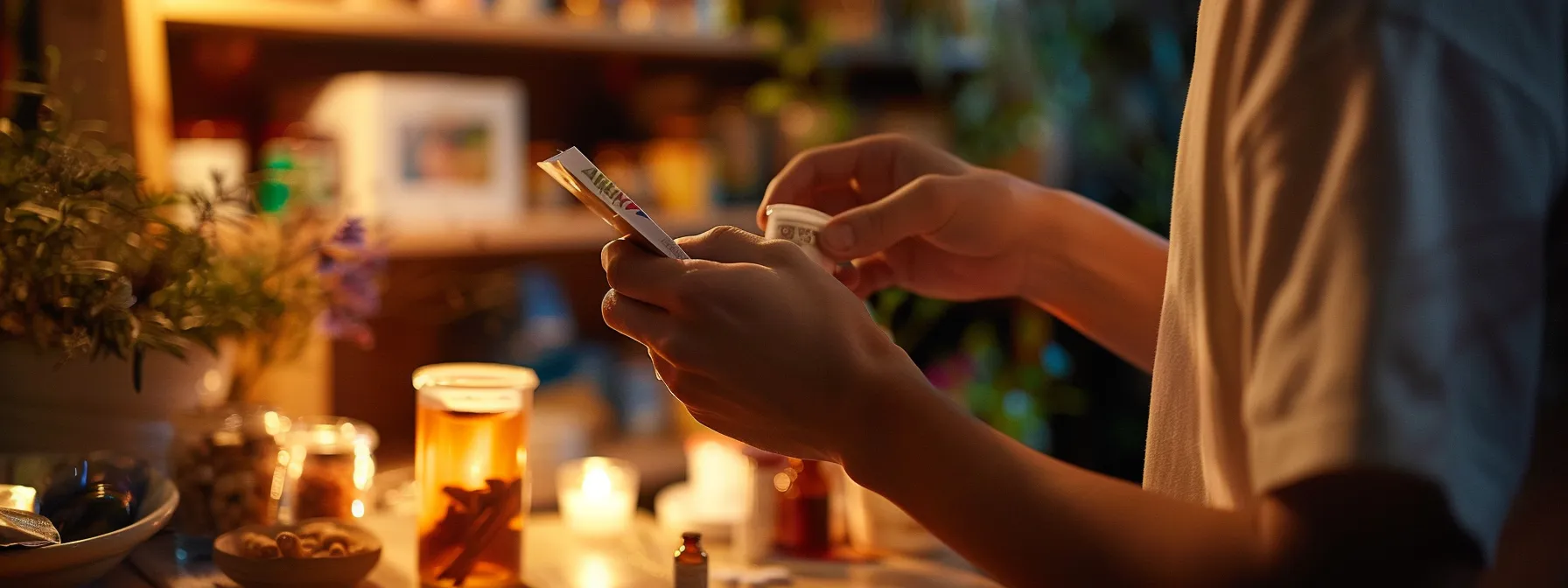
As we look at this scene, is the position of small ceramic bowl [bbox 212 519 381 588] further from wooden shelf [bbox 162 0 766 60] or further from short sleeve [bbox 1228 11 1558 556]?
wooden shelf [bbox 162 0 766 60]

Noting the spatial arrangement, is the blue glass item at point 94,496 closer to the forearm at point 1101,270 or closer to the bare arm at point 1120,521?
the bare arm at point 1120,521

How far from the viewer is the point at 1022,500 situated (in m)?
0.59

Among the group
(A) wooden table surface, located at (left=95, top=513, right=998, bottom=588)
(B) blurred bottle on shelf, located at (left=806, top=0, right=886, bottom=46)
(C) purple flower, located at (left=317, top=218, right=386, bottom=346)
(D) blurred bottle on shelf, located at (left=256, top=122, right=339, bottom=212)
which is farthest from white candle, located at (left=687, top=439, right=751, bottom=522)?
(B) blurred bottle on shelf, located at (left=806, top=0, right=886, bottom=46)

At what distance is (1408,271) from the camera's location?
0.48 metres

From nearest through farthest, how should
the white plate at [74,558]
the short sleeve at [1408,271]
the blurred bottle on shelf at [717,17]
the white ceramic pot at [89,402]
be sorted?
the short sleeve at [1408,271] < the white plate at [74,558] < the white ceramic pot at [89,402] < the blurred bottle on shelf at [717,17]

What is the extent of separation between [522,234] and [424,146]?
0.19 meters

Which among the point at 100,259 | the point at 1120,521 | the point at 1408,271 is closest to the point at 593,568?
the point at 100,259

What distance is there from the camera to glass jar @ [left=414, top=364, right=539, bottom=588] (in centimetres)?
94

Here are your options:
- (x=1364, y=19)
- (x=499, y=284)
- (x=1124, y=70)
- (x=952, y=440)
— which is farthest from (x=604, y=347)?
(x=1364, y=19)

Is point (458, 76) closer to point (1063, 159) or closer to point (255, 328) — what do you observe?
point (255, 328)

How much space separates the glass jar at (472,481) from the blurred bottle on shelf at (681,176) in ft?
3.52

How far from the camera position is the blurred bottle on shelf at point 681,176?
2.02 m

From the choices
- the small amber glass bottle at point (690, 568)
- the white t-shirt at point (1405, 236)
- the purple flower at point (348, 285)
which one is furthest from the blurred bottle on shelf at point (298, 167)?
the white t-shirt at point (1405, 236)

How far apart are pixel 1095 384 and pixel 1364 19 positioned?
2.16 m
